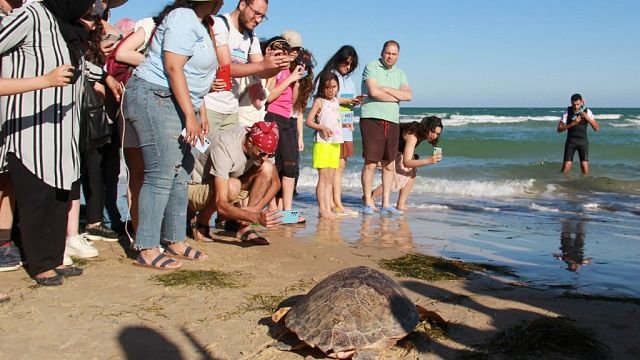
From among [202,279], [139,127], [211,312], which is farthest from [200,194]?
[211,312]

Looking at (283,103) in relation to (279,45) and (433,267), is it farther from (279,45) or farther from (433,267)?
(433,267)

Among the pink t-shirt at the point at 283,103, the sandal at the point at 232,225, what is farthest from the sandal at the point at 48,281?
the pink t-shirt at the point at 283,103

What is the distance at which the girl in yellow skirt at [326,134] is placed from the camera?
25.2 ft

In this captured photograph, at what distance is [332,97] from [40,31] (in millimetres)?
4306

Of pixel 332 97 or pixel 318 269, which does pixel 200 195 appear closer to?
pixel 318 269

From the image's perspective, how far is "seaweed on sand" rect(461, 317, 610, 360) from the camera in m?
3.14

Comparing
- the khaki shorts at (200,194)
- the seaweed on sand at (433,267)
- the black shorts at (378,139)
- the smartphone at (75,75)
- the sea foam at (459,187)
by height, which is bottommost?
the sea foam at (459,187)

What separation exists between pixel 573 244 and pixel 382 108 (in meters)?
2.84

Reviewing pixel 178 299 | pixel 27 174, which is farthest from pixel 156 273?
pixel 27 174

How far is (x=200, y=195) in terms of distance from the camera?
18.3 ft

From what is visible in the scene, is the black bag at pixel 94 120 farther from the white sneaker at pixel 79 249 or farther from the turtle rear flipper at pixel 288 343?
the turtle rear flipper at pixel 288 343

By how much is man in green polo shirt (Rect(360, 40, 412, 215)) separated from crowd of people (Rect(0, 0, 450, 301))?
139cm

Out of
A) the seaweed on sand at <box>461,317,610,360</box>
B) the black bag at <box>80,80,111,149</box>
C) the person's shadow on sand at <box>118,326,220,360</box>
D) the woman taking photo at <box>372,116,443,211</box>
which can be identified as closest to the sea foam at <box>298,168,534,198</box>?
the woman taking photo at <box>372,116,443,211</box>

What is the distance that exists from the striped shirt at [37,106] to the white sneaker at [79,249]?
0.91 m
